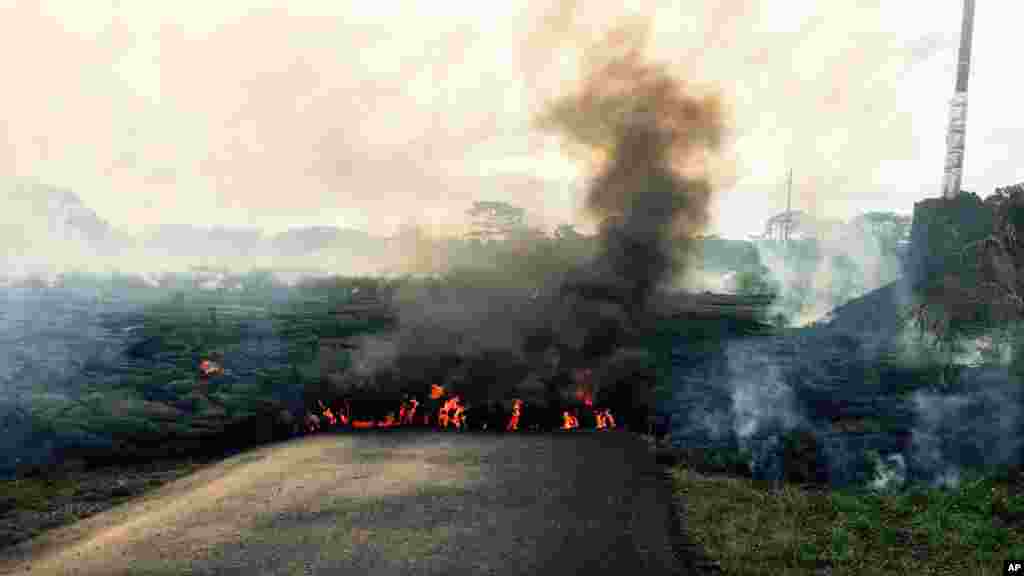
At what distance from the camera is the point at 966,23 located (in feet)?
173

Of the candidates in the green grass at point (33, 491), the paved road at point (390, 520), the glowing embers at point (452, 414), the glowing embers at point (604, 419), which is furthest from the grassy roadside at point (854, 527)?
the green grass at point (33, 491)

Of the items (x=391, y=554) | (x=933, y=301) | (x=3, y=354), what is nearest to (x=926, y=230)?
(x=933, y=301)

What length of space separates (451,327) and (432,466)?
16725mm

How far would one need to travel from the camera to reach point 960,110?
176 ft

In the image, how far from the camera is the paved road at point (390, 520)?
1417cm

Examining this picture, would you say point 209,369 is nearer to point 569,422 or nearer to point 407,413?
point 407,413

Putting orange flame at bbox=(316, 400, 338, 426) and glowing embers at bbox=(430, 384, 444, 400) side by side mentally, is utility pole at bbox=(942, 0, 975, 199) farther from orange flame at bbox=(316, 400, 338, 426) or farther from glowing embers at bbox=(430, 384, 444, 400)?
orange flame at bbox=(316, 400, 338, 426)

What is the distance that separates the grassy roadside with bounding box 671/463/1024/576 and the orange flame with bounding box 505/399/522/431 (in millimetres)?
10015

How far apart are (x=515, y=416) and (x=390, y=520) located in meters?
12.8

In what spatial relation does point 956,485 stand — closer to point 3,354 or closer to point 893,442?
point 893,442

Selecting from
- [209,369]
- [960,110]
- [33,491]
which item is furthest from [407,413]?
[960,110]

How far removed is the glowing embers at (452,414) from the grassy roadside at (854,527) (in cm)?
1202

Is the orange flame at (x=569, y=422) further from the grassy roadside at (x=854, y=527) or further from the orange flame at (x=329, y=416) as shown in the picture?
the orange flame at (x=329, y=416)

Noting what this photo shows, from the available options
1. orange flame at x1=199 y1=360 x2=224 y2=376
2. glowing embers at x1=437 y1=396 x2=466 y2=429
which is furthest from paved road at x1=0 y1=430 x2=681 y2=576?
orange flame at x1=199 y1=360 x2=224 y2=376
